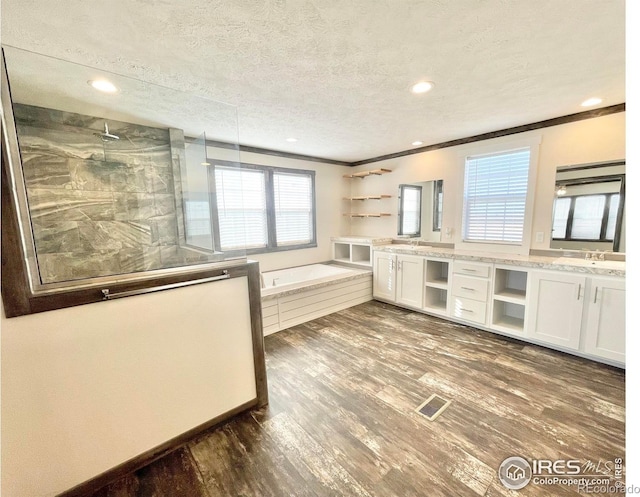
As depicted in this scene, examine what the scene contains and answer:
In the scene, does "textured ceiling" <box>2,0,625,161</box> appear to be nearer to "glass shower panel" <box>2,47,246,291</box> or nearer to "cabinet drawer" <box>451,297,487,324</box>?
"glass shower panel" <box>2,47,246,291</box>

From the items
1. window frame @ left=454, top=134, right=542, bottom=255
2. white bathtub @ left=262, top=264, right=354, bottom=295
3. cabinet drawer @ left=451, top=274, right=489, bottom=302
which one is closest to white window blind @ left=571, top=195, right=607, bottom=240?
window frame @ left=454, top=134, right=542, bottom=255

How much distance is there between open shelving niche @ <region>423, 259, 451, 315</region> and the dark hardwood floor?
90 cm

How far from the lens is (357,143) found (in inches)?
150

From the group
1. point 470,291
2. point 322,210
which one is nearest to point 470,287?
point 470,291

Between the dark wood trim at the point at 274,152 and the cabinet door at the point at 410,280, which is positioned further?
the cabinet door at the point at 410,280

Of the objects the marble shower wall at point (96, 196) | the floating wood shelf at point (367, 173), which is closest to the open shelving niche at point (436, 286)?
the floating wood shelf at point (367, 173)

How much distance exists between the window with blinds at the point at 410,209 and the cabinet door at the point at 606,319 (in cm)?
225

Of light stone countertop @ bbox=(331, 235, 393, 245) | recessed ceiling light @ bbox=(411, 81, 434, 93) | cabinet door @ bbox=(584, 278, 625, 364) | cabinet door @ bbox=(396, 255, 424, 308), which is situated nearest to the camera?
recessed ceiling light @ bbox=(411, 81, 434, 93)

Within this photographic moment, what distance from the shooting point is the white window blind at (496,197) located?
322cm

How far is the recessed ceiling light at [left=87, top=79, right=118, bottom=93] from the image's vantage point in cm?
195

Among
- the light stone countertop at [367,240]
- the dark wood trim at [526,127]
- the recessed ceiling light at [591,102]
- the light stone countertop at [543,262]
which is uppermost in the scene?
the recessed ceiling light at [591,102]

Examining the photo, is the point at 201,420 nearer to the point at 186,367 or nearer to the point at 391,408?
the point at 186,367

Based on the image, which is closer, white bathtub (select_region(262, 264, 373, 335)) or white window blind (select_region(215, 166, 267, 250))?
white window blind (select_region(215, 166, 267, 250))

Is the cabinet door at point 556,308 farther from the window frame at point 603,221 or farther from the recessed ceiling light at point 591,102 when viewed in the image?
the recessed ceiling light at point 591,102
